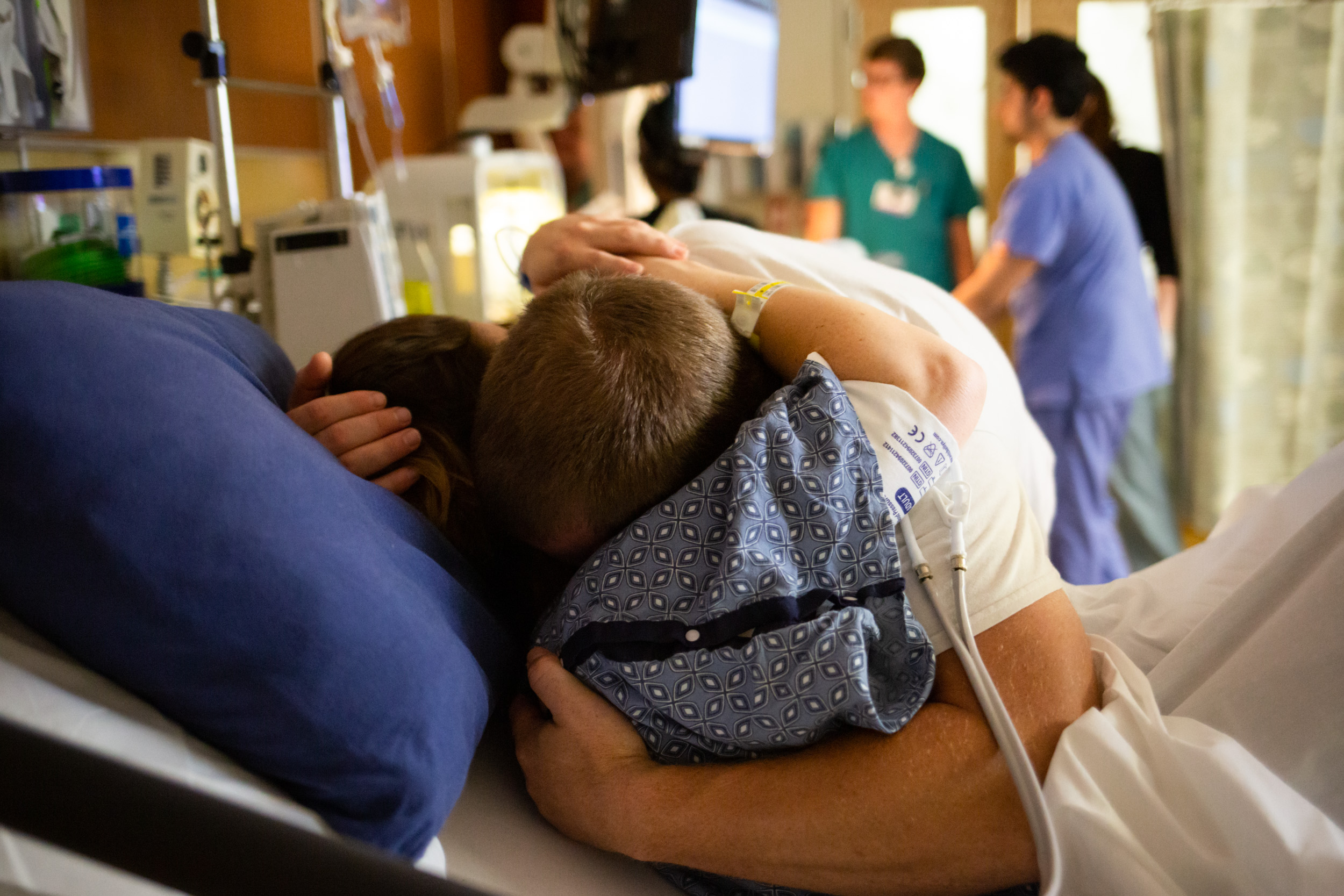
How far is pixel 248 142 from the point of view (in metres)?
2.48

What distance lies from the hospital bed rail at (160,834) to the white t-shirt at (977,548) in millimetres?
517

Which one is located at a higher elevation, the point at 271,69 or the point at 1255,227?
the point at 271,69

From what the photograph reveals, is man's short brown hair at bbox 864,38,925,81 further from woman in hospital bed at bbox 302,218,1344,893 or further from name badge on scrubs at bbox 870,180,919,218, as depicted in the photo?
woman in hospital bed at bbox 302,218,1344,893

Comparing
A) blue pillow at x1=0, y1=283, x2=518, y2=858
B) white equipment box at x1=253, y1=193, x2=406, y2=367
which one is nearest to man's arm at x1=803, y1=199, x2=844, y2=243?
white equipment box at x1=253, y1=193, x2=406, y2=367

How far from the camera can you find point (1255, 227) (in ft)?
9.71

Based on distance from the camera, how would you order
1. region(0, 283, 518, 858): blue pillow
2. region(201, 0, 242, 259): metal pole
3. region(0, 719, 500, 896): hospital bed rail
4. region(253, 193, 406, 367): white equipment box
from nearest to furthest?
region(0, 719, 500, 896): hospital bed rail
region(0, 283, 518, 858): blue pillow
region(201, 0, 242, 259): metal pole
region(253, 193, 406, 367): white equipment box

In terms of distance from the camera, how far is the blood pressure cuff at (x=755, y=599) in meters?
0.71

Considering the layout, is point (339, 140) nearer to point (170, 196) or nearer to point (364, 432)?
point (170, 196)

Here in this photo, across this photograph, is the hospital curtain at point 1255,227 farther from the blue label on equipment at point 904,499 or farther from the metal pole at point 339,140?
the blue label on equipment at point 904,499

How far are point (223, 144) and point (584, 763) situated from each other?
131 centimetres

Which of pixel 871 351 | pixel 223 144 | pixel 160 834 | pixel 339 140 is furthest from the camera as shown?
pixel 339 140

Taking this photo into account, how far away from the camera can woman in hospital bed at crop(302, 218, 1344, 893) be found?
2.24 ft

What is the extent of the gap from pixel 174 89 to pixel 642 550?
2.03 m

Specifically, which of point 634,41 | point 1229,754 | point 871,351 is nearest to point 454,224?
point 634,41
